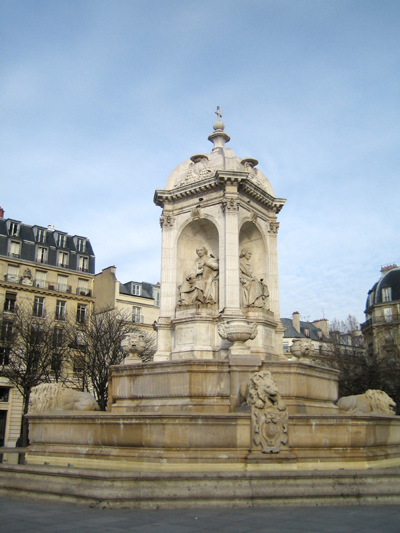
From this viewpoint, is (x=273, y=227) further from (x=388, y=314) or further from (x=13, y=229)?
(x=388, y=314)

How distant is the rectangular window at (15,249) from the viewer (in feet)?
177

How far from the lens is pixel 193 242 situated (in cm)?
1934

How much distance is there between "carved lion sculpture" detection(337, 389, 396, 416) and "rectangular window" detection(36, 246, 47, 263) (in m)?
46.2

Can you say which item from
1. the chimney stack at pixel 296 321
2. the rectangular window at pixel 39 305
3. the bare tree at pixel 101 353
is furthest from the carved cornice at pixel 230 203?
the chimney stack at pixel 296 321

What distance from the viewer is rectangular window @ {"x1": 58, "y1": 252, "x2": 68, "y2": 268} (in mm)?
57803

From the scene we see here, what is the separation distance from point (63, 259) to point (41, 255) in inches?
108

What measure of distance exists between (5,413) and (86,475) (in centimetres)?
4115

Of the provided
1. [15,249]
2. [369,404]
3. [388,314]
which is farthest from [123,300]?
[369,404]

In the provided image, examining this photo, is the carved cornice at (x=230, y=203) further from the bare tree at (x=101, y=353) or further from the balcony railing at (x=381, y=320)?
the balcony railing at (x=381, y=320)

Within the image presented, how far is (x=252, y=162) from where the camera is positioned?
19.7m

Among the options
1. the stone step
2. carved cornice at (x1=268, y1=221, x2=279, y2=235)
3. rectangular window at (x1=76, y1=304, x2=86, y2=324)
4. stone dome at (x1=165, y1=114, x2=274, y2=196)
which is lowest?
the stone step

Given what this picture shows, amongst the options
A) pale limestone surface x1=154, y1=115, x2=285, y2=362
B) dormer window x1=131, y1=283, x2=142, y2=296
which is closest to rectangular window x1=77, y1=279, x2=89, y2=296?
dormer window x1=131, y1=283, x2=142, y2=296

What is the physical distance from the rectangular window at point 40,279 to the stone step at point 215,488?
154 ft

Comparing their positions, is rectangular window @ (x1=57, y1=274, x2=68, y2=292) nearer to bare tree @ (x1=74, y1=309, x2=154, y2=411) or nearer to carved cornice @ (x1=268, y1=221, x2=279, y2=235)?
bare tree @ (x1=74, y1=309, x2=154, y2=411)
